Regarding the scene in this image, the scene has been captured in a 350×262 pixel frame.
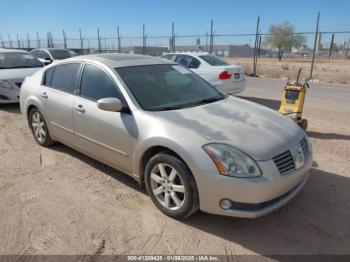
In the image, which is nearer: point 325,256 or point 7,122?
point 325,256

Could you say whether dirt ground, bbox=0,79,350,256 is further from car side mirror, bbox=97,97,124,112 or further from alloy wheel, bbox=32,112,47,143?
car side mirror, bbox=97,97,124,112

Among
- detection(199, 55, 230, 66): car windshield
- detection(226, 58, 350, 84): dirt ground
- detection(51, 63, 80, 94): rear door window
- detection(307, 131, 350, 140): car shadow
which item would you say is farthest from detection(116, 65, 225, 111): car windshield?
detection(226, 58, 350, 84): dirt ground

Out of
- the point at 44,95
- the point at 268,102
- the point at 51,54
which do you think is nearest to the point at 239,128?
the point at 44,95

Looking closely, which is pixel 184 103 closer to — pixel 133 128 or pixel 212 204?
pixel 133 128

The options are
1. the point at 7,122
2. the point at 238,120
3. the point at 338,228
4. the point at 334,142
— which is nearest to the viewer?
the point at 338,228

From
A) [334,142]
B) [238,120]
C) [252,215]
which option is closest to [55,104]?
[238,120]

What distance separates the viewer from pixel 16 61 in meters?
9.35

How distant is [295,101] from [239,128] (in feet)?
10.5

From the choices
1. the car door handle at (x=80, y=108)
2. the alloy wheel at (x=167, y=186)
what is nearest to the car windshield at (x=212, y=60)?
the car door handle at (x=80, y=108)

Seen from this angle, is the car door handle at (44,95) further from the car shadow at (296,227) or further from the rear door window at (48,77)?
the car shadow at (296,227)

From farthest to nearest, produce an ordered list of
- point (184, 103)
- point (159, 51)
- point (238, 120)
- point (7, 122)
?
point (159, 51) → point (7, 122) → point (184, 103) → point (238, 120)

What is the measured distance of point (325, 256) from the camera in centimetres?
282

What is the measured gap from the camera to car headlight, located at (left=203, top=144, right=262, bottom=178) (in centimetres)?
285

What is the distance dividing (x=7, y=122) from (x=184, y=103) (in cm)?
511
